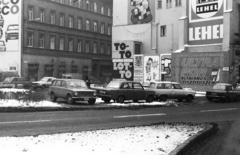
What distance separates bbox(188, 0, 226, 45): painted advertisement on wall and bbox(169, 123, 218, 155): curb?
3399 centimetres

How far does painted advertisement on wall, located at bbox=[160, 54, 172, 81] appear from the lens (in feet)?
158

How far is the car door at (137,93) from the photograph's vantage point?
2512cm

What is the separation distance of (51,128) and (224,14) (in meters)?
35.7

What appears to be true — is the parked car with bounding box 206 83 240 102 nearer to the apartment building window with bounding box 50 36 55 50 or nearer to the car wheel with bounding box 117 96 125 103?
the car wheel with bounding box 117 96 125 103

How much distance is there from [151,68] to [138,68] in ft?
7.70

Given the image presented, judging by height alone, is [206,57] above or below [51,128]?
above

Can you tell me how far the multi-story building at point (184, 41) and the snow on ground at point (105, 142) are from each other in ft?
111

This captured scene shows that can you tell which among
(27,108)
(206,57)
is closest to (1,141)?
(27,108)

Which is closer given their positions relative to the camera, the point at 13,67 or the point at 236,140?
the point at 236,140

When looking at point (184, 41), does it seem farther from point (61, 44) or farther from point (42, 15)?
point (61, 44)

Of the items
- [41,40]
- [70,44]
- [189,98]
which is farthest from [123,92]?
[70,44]

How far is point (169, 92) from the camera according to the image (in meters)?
27.6

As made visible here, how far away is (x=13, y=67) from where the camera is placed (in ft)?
173

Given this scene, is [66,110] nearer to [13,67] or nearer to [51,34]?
[13,67]
